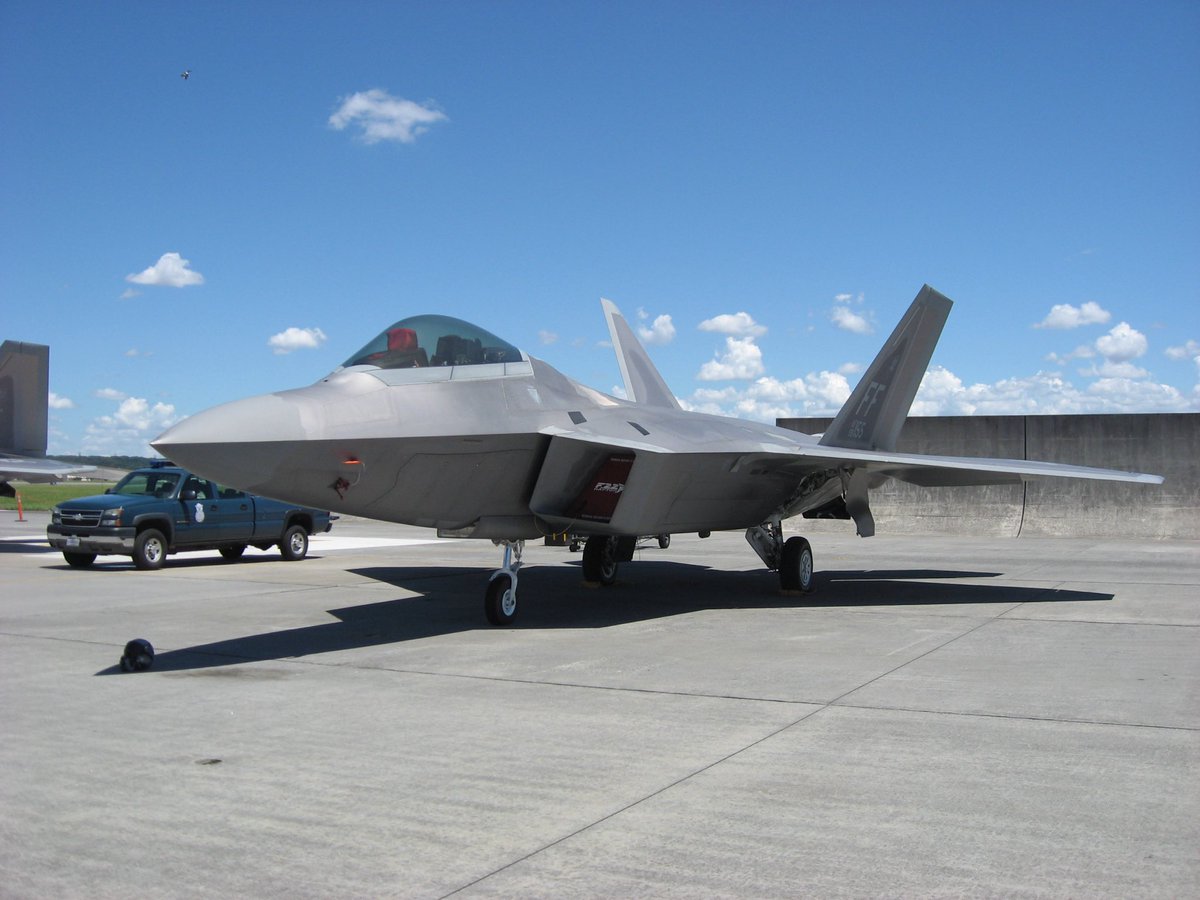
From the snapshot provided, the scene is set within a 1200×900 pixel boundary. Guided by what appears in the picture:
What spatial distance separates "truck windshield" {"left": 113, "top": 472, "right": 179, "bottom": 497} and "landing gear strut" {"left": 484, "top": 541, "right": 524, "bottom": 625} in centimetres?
921

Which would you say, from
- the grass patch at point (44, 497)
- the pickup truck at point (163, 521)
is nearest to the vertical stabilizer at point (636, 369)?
the pickup truck at point (163, 521)

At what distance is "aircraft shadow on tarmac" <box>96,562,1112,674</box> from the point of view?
28.2ft

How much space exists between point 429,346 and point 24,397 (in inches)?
654

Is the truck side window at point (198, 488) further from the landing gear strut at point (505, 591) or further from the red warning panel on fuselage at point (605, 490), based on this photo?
the red warning panel on fuselage at point (605, 490)

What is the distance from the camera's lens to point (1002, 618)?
992 cm

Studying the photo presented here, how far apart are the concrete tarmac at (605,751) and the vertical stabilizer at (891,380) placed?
355 centimetres

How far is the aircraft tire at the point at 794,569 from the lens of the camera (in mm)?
12125

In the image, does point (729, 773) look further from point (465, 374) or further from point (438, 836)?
point (465, 374)

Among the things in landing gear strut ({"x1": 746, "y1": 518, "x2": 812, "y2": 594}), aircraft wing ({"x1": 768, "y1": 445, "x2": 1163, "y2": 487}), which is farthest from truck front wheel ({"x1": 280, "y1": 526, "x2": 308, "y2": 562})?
aircraft wing ({"x1": 768, "y1": 445, "x2": 1163, "y2": 487})

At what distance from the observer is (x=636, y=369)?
17797 mm

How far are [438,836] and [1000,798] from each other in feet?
7.42

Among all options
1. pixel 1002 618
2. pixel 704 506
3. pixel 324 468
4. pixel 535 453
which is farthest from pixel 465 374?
pixel 1002 618

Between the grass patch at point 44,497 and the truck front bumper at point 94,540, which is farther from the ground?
the grass patch at point 44,497

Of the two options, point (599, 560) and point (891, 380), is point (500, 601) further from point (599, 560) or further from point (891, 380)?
point (891, 380)
